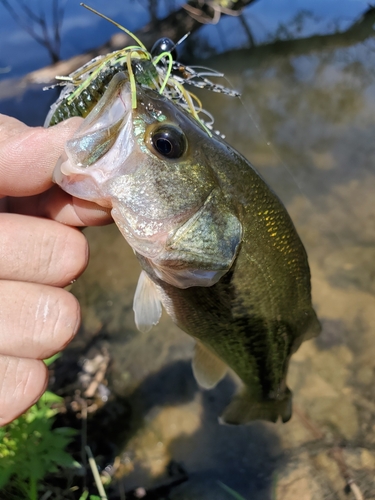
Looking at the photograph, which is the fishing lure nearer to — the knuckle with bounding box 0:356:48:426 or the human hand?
the human hand

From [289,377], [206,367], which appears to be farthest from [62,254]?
[289,377]

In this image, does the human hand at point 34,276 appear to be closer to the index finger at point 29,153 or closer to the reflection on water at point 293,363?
the index finger at point 29,153

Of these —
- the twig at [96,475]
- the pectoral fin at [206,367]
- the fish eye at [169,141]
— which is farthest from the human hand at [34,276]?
the twig at [96,475]

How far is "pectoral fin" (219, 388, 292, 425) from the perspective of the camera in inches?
73.1

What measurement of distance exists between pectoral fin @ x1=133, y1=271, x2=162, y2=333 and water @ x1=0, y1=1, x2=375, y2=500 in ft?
4.51

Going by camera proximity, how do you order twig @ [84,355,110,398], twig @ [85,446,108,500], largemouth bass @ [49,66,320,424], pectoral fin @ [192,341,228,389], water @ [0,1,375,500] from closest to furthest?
largemouth bass @ [49,66,320,424], pectoral fin @ [192,341,228,389], twig @ [85,446,108,500], water @ [0,1,375,500], twig @ [84,355,110,398]

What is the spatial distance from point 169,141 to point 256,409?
1.43 metres

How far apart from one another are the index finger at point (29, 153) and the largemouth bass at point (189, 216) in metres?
0.07

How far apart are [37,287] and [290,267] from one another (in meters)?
0.88

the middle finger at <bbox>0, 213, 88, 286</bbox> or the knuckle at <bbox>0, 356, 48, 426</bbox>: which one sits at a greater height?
the middle finger at <bbox>0, 213, 88, 286</bbox>

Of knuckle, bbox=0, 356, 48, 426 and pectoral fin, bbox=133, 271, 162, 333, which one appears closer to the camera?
knuckle, bbox=0, 356, 48, 426

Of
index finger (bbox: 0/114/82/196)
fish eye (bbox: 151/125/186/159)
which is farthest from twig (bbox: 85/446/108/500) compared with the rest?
fish eye (bbox: 151/125/186/159)

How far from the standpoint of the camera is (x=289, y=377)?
115 inches

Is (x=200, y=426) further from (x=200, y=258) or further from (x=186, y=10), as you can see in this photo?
(x=186, y=10)
